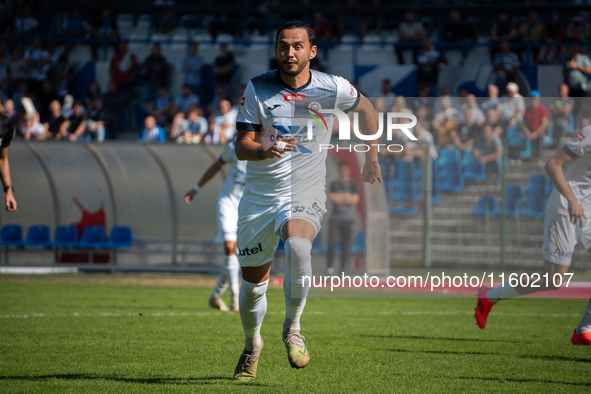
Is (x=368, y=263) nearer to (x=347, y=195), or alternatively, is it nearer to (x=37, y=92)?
(x=347, y=195)

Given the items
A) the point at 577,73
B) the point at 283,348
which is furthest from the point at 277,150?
the point at 577,73

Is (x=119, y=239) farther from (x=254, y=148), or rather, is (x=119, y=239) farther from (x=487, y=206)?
(x=254, y=148)

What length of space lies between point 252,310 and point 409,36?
19.0 meters

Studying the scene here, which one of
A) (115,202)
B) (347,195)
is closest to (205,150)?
(115,202)

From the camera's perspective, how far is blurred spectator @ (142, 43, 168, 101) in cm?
2292

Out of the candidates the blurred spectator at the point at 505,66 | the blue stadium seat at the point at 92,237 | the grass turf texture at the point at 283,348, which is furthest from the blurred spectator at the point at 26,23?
the grass turf texture at the point at 283,348

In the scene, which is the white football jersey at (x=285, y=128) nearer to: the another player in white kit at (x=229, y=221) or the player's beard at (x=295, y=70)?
the player's beard at (x=295, y=70)

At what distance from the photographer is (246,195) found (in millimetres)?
5664

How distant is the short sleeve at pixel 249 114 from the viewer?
17.9 feet

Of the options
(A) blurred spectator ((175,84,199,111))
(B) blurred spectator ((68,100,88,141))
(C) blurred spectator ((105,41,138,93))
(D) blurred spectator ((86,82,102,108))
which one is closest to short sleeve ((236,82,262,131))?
(B) blurred spectator ((68,100,88,141))

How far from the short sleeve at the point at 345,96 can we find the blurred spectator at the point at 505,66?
48.9 feet

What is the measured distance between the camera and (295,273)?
5.32m

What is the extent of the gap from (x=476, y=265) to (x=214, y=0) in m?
15.0

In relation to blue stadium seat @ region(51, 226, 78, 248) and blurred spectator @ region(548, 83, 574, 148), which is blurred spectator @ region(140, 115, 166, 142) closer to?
blue stadium seat @ region(51, 226, 78, 248)
